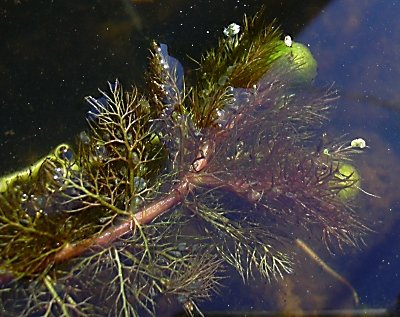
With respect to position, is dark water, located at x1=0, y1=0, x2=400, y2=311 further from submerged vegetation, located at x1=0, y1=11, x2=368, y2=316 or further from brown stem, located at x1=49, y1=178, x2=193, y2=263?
brown stem, located at x1=49, y1=178, x2=193, y2=263

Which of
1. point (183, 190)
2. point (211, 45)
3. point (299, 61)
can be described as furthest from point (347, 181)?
point (211, 45)

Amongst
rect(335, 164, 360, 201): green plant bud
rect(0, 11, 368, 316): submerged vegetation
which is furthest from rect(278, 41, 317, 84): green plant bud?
rect(335, 164, 360, 201): green plant bud

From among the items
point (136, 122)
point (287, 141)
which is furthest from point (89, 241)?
point (287, 141)

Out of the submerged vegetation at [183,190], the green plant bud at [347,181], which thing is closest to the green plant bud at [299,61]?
the submerged vegetation at [183,190]

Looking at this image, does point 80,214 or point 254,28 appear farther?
point 254,28

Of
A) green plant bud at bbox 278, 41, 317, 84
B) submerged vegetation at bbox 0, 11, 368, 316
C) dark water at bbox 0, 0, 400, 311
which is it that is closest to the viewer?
submerged vegetation at bbox 0, 11, 368, 316

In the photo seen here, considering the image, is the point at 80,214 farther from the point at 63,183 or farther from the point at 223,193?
the point at 223,193

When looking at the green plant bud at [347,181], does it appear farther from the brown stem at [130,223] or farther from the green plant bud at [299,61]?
the brown stem at [130,223]
